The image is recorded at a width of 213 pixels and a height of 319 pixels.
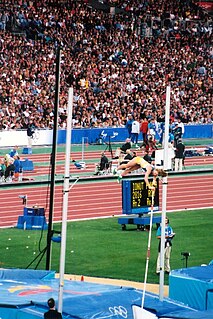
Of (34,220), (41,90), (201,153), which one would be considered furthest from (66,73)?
(34,220)

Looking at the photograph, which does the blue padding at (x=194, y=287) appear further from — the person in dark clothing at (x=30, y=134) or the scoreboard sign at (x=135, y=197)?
the person in dark clothing at (x=30, y=134)

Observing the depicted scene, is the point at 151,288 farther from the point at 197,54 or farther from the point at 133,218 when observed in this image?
the point at 197,54

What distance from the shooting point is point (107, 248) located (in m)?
24.3

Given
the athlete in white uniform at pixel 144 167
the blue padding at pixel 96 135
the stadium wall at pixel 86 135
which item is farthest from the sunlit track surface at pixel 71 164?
the athlete in white uniform at pixel 144 167

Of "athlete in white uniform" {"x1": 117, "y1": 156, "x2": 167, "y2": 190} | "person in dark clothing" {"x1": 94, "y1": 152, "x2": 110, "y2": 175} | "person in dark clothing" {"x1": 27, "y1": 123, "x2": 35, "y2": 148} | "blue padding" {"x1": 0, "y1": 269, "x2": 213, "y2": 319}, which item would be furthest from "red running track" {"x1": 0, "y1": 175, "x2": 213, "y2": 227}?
"athlete in white uniform" {"x1": 117, "y1": 156, "x2": 167, "y2": 190}

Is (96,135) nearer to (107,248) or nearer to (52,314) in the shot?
(107,248)

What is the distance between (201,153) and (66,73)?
24.0ft

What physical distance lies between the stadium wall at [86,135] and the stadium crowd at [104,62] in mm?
468

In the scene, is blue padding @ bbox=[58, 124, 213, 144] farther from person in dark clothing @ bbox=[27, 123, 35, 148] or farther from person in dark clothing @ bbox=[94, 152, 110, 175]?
person in dark clothing @ bbox=[94, 152, 110, 175]

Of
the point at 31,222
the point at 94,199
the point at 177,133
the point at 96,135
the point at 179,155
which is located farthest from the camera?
the point at 96,135

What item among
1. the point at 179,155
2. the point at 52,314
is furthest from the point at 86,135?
the point at 52,314

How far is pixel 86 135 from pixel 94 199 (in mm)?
12097

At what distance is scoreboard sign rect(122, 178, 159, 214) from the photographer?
25.7m

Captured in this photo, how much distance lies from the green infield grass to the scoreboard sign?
1.91 ft
